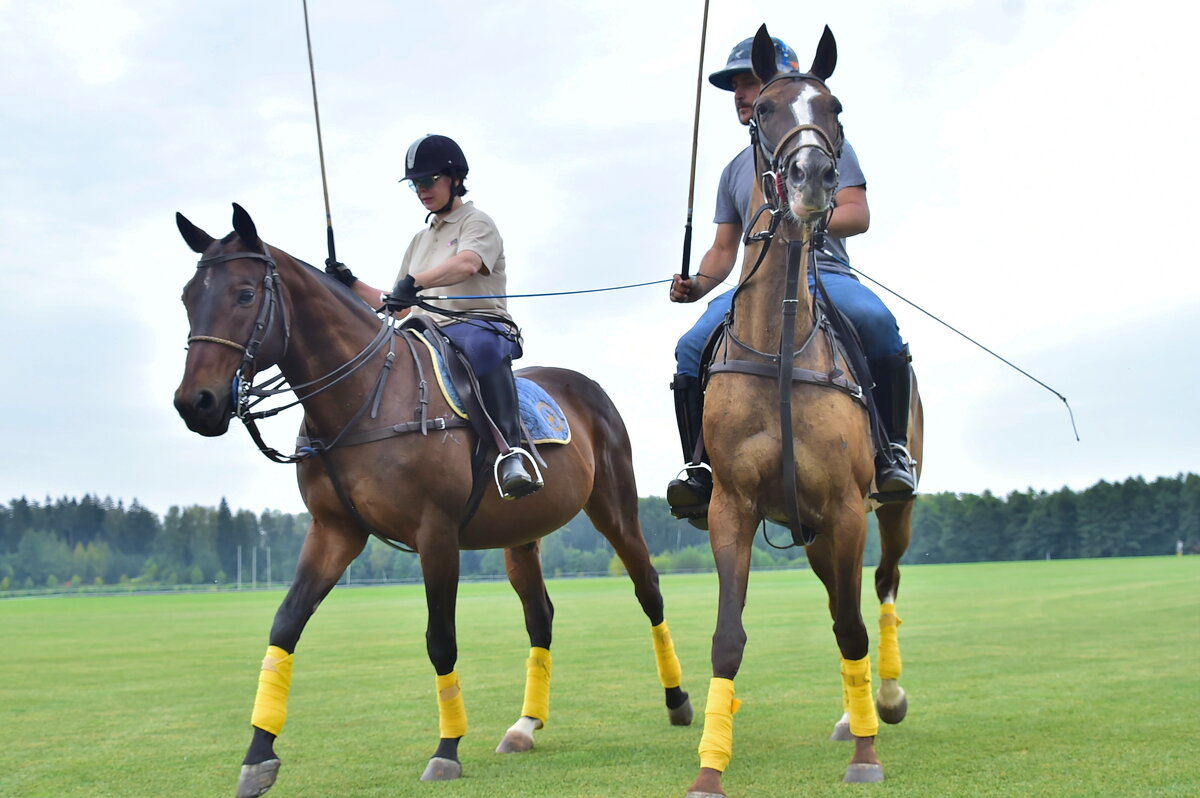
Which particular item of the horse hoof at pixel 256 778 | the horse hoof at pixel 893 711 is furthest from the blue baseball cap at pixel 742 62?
the horse hoof at pixel 256 778

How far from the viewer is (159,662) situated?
17531 mm

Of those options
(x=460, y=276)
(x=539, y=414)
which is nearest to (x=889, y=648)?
(x=539, y=414)

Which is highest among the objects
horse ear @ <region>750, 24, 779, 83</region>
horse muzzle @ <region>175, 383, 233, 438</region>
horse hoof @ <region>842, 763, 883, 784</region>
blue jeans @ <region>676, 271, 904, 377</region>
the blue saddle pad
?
horse ear @ <region>750, 24, 779, 83</region>

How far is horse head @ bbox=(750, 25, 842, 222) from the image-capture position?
5.53m

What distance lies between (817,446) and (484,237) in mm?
3579

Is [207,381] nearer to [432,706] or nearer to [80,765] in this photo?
[80,765]

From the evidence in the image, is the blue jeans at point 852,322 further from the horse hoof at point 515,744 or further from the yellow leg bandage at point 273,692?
the yellow leg bandage at point 273,692

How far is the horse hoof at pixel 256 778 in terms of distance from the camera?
6.59 meters

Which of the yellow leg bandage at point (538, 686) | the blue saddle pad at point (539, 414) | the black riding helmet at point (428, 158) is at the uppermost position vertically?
the black riding helmet at point (428, 158)

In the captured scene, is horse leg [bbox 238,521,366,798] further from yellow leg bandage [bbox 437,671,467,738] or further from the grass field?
yellow leg bandage [bbox 437,671,467,738]

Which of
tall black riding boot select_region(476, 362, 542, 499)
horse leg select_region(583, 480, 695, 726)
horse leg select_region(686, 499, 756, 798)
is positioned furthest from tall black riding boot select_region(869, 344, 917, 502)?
horse leg select_region(583, 480, 695, 726)

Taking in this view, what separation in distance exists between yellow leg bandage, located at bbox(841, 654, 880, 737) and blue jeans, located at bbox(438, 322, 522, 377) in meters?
3.21

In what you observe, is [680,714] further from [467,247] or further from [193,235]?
[193,235]

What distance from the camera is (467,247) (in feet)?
28.7
